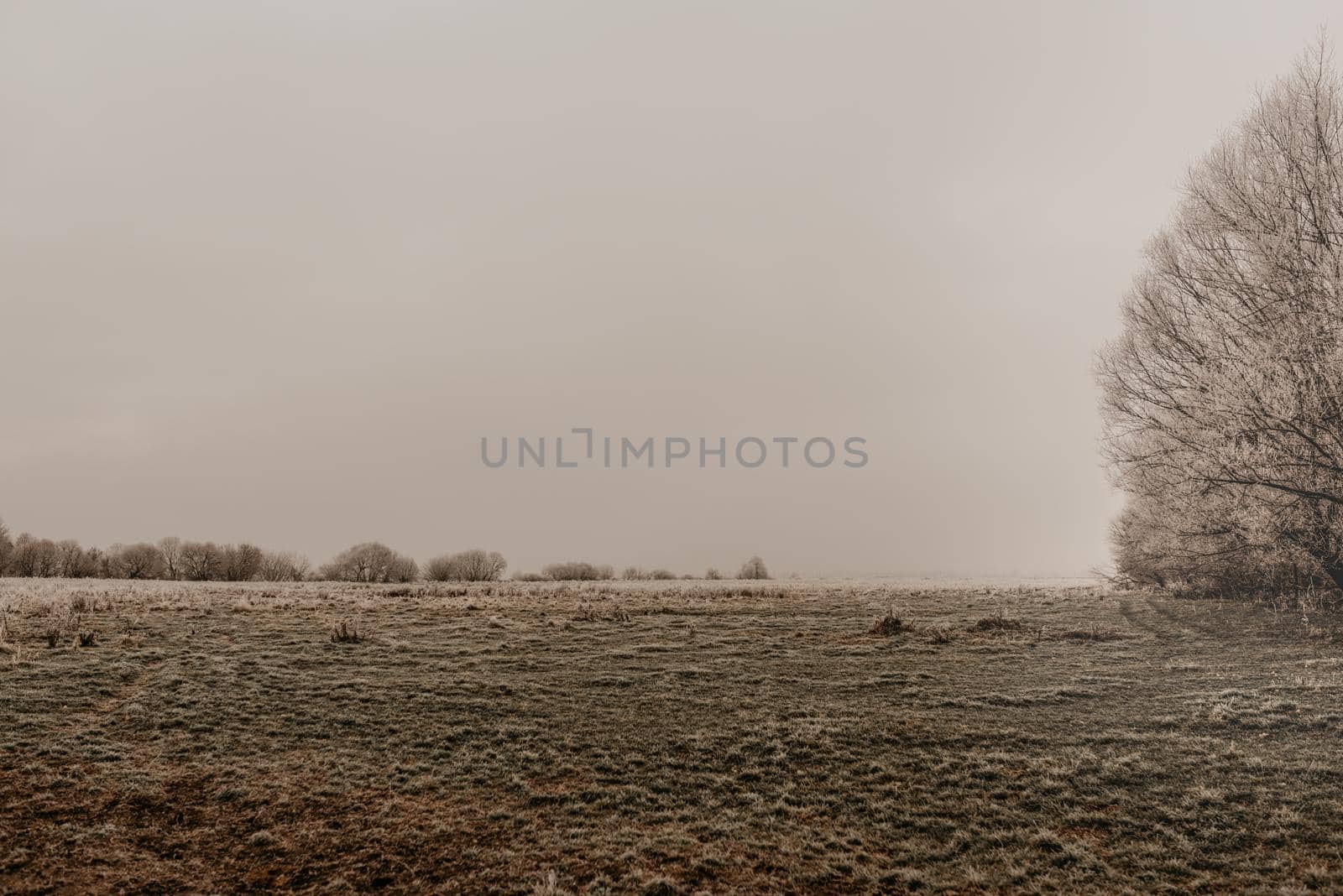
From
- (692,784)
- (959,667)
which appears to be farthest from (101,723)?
(959,667)

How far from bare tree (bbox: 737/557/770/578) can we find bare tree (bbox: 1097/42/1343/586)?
208ft

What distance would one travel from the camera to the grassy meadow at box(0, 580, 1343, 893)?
8.02 metres

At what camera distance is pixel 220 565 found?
2950 inches

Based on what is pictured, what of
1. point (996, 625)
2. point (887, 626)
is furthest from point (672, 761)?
point (996, 625)

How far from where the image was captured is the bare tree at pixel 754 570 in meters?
83.6

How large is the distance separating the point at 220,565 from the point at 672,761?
83.2 m

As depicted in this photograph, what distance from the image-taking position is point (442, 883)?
779 cm

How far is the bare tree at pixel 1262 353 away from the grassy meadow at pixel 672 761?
354 cm

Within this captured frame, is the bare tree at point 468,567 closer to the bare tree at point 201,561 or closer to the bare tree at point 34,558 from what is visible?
the bare tree at point 201,561

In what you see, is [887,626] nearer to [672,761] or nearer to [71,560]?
[672,761]

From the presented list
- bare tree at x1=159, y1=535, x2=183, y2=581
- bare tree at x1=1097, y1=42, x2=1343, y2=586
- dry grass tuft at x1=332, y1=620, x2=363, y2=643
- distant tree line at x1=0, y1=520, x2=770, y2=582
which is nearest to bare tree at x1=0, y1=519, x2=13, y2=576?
distant tree line at x1=0, y1=520, x2=770, y2=582

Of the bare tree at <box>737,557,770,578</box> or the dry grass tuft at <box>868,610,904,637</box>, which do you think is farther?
the bare tree at <box>737,557,770,578</box>

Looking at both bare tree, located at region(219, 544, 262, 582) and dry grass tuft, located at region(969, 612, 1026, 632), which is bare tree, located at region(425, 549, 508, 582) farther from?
dry grass tuft, located at region(969, 612, 1026, 632)

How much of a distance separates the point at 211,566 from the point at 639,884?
8664 centimetres
